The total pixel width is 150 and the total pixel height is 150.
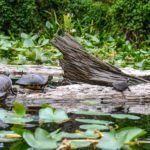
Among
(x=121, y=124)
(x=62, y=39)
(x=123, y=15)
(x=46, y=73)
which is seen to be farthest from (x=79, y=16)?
(x=121, y=124)

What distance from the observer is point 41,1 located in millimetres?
9148

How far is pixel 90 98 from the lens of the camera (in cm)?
316

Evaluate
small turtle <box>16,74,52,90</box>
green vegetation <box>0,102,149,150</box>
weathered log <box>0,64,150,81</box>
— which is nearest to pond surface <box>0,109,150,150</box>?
green vegetation <box>0,102,149,150</box>

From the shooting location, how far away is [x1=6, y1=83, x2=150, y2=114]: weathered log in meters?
2.99

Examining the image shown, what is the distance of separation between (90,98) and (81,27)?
214 inches

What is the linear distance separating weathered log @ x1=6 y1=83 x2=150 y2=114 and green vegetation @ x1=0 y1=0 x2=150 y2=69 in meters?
2.18

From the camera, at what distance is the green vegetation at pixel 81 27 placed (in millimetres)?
6039

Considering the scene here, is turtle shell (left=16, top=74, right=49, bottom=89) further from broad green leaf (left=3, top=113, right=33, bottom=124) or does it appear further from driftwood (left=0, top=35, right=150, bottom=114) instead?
broad green leaf (left=3, top=113, right=33, bottom=124)

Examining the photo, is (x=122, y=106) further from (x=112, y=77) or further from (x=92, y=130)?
(x=92, y=130)

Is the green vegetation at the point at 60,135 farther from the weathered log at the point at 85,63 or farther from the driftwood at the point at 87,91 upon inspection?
the weathered log at the point at 85,63

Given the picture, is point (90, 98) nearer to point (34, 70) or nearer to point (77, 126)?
point (77, 126)

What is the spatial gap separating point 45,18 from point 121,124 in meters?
6.84

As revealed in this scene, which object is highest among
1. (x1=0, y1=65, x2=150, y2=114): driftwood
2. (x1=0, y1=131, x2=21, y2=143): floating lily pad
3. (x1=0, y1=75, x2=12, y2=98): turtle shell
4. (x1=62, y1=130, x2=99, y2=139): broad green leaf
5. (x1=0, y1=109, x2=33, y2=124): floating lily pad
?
(x1=62, y1=130, x2=99, y2=139): broad green leaf

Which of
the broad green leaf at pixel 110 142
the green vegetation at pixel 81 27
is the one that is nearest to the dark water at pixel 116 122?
the broad green leaf at pixel 110 142
